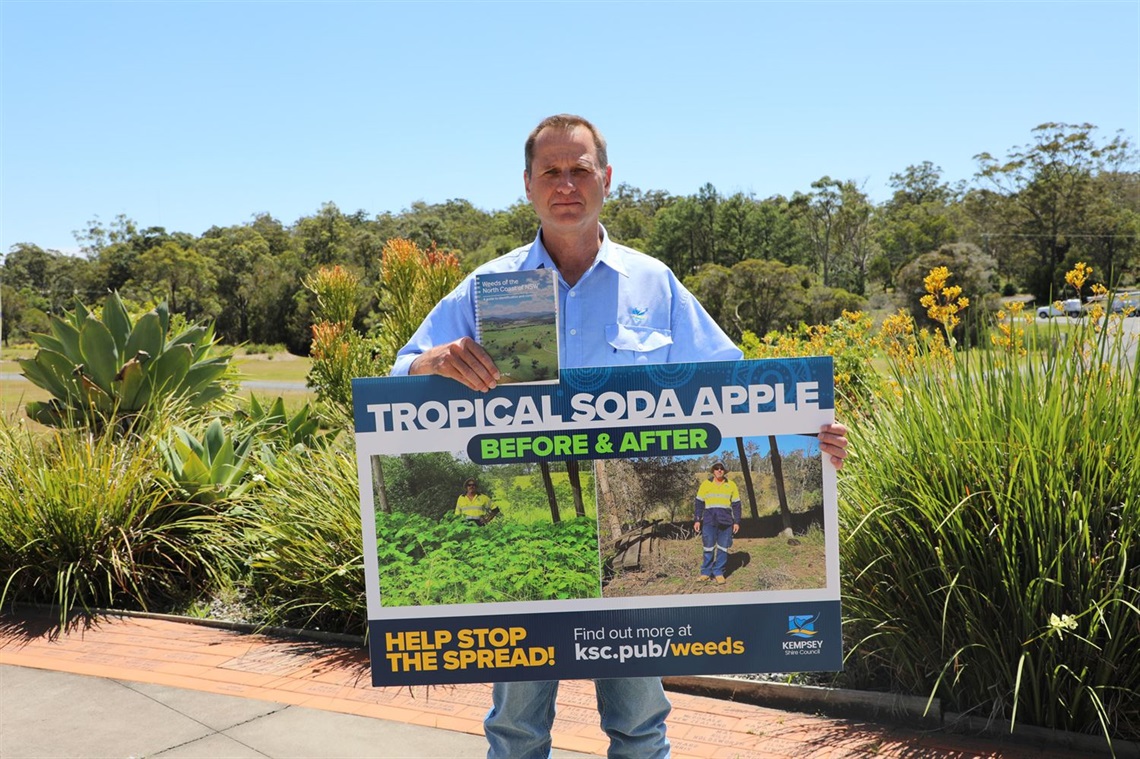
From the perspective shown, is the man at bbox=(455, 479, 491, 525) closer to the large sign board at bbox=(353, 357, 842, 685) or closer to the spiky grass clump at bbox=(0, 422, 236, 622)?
the large sign board at bbox=(353, 357, 842, 685)

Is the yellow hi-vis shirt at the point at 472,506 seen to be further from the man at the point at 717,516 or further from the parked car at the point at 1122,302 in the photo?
the parked car at the point at 1122,302

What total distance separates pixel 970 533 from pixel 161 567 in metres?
5.12

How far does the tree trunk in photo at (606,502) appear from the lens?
2.78 metres

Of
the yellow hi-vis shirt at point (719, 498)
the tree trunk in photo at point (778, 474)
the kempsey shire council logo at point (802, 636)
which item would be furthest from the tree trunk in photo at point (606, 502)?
the kempsey shire council logo at point (802, 636)

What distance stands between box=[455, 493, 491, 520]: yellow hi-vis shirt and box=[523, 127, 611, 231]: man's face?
810 millimetres

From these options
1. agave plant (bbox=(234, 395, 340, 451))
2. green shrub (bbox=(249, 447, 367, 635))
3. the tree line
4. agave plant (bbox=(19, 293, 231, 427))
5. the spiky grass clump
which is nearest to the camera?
green shrub (bbox=(249, 447, 367, 635))

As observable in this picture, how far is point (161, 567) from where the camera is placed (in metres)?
6.81

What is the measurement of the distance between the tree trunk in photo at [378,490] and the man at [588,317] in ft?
0.90

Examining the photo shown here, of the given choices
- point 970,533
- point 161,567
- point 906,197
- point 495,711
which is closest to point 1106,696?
point 970,533

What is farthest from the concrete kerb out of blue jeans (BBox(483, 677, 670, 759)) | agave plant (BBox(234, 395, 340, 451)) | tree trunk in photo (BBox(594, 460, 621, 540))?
agave plant (BBox(234, 395, 340, 451))

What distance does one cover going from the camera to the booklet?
258 cm

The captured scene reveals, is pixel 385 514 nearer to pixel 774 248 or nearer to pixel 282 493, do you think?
pixel 282 493

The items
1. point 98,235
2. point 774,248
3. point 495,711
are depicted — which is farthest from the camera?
point 98,235

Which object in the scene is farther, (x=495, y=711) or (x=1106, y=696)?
(x=1106, y=696)
